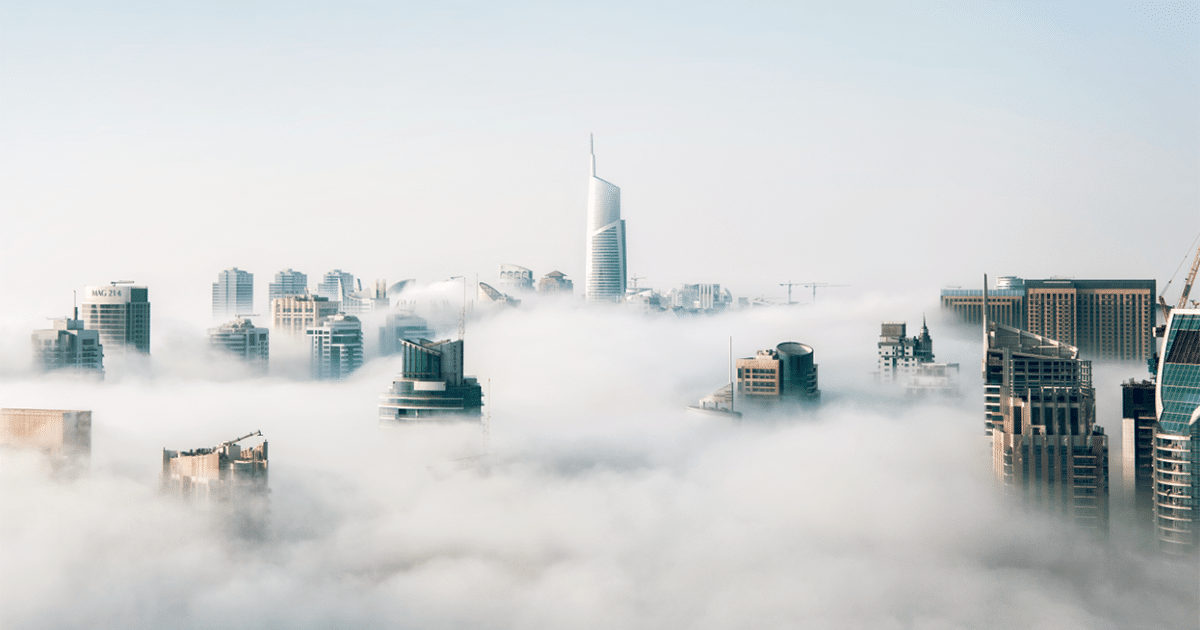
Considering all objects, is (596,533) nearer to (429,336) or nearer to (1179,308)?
(1179,308)

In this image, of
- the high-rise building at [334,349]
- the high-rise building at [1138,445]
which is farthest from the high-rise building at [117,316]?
the high-rise building at [1138,445]

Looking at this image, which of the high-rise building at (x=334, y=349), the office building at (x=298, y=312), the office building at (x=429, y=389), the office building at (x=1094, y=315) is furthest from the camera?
the office building at (x=298, y=312)

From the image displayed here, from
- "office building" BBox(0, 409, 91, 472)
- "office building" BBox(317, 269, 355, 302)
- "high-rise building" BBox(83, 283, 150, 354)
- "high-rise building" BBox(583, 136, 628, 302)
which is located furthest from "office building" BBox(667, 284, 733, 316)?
"office building" BBox(0, 409, 91, 472)

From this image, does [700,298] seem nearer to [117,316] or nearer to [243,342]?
[243,342]

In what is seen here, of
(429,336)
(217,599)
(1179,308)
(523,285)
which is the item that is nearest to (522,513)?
(217,599)

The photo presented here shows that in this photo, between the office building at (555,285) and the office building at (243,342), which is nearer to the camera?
the office building at (243,342)

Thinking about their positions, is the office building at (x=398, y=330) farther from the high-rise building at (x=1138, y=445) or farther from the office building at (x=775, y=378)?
the high-rise building at (x=1138, y=445)
